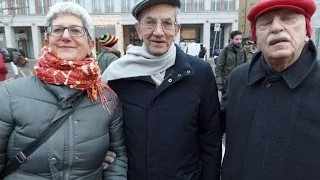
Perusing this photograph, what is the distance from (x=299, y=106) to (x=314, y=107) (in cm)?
7

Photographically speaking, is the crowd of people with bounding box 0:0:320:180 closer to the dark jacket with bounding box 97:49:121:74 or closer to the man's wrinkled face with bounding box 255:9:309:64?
the man's wrinkled face with bounding box 255:9:309:64

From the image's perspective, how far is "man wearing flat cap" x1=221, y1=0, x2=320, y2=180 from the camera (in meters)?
1.53

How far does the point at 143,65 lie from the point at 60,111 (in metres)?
0.70

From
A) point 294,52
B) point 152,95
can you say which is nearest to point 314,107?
point 294,52

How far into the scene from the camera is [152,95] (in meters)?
1.98

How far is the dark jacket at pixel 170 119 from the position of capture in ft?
6.46

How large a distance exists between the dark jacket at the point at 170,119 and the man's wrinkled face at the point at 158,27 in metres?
0.17

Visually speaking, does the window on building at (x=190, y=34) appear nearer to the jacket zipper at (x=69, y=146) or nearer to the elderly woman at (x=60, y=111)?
the elderly woman at (x=60, y=111)

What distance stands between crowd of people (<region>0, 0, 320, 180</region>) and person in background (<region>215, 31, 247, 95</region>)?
3.95 meters

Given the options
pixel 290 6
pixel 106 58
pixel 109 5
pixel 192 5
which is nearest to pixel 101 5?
pixel 109 5

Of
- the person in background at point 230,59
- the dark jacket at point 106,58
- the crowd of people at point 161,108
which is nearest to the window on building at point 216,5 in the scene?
the person in background at point 230,59

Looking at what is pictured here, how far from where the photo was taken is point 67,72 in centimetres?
172

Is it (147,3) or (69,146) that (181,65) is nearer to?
(147,3)

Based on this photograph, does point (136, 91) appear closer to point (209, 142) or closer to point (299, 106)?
point (209, 142)
